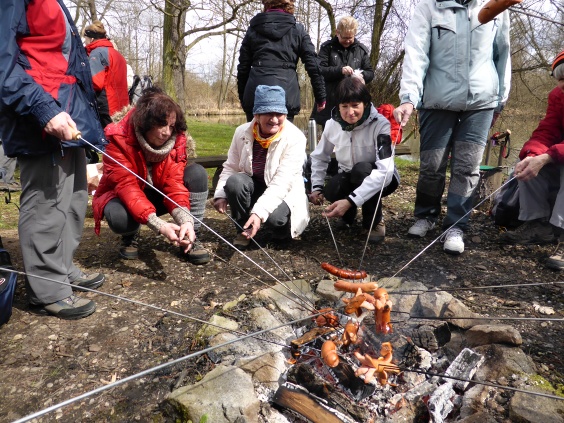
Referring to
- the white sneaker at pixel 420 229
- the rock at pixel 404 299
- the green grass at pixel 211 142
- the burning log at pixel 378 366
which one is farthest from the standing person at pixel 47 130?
the green grass at pixel 211 142

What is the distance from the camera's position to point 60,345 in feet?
7.08

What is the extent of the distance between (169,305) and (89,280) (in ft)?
2.04

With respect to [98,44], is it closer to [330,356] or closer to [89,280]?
[89,280]

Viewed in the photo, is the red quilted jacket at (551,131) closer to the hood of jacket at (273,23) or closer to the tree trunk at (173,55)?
the hood of jacket at (273,23)

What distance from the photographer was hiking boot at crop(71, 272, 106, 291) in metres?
2.68

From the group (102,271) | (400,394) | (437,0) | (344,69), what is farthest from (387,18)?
(400,394)

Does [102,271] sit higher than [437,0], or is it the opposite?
[437,0]

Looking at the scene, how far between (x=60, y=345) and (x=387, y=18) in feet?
27.3

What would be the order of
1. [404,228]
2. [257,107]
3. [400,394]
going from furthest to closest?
1. [404,228]
2. [257,107]
3. [400,394]

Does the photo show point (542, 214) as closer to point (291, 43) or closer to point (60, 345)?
point (291, 43)

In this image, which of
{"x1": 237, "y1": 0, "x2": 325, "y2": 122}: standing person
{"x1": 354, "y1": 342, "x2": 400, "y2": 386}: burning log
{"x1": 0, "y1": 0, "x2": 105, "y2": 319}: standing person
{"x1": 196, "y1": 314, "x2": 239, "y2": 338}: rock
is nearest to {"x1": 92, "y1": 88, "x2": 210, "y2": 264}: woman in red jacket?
{"x1": 0, "y1": 0, "x2": 105, "y2": 319}: standing person

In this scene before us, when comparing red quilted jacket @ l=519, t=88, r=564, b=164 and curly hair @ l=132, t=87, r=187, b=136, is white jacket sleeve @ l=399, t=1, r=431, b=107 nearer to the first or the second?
red quilted jacket @ l=519, t=88, r=564, b=164

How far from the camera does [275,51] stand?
13.4ft

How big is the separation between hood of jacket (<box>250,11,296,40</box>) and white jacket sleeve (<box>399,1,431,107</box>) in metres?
1.36
